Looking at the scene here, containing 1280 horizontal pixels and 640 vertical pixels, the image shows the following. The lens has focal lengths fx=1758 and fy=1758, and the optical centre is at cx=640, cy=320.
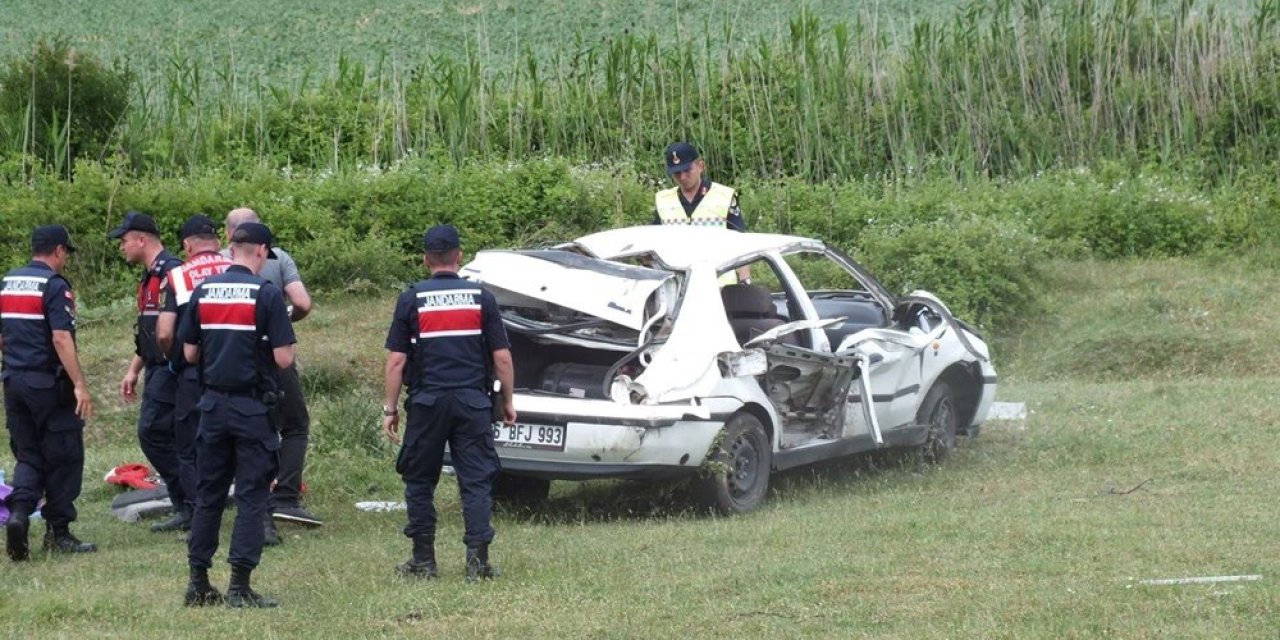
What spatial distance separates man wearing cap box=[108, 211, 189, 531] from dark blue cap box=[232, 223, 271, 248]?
140 cm

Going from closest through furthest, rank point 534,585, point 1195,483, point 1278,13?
point 534,585, point 1195,483, point 1278,13

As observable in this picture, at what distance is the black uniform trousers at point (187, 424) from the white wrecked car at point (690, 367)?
153 cm

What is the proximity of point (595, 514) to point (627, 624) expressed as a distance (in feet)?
10.8

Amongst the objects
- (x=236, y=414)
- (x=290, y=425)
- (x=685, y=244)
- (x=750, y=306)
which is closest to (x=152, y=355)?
(x=290, y=425)

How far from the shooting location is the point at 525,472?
9.04 meters

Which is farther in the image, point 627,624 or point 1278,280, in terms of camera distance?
point 1278,280

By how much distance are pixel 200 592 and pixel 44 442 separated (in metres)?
1.98

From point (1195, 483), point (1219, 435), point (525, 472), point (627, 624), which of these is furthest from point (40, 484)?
point (1219, 435)

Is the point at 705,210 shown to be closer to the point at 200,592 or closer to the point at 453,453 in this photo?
the point at 453,453

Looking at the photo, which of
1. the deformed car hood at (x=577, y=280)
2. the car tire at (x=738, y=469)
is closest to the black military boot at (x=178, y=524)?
the deformed car hood at (x=577, y=280)

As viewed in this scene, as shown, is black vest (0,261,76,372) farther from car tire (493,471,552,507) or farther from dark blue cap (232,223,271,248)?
car tire (493,471,552,507)

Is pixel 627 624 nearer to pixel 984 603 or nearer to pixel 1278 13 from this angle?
pixel 984 603

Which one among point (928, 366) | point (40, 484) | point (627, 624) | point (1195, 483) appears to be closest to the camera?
point (627, 624)

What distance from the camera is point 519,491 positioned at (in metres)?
9.92
